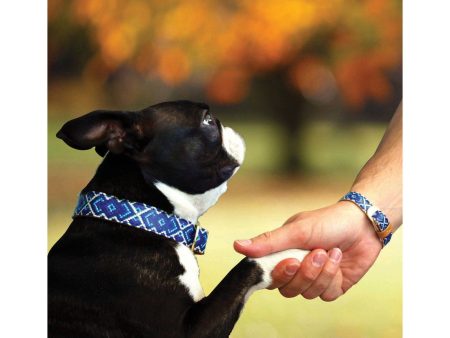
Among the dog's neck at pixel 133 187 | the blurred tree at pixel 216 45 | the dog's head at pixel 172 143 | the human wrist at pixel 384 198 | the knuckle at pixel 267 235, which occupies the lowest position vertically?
the knuckle at pixel 267 235

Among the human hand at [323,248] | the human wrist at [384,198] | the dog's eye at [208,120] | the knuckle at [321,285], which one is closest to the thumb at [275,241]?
the human hand at [323,248]

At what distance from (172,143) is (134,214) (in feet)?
0.66

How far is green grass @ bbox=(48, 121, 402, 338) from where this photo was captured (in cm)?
210

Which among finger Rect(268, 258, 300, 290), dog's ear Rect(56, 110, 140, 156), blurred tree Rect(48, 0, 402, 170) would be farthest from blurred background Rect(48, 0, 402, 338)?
dog's ear Rect(56, 110, 140, 156)

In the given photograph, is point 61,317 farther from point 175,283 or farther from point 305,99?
point 305,99

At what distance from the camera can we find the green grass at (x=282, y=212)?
6.89 feet

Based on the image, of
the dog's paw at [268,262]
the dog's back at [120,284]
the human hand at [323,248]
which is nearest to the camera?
the dog's back at [120,284]

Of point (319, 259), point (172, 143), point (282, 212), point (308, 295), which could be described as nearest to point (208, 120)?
point (172, 143)

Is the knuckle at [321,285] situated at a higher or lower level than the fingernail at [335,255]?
lower

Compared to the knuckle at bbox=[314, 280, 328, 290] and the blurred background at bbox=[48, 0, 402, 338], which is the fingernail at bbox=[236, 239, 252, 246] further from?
the knuckle at bbox=[314, 280, 328, 290]

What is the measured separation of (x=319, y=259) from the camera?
2066mm

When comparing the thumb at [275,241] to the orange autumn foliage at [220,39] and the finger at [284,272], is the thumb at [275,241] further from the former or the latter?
the orange autumn foliage at [220,39]
